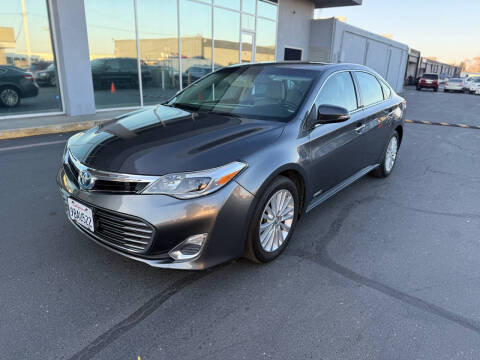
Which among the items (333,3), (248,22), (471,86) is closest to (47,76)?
(248,22)

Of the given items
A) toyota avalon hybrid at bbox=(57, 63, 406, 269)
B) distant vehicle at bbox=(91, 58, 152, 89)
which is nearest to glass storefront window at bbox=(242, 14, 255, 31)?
distant vehicle at bbox=(91, 58, 152, 89)

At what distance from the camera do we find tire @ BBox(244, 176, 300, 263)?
8.77 feet

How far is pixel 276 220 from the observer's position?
2.95 meters

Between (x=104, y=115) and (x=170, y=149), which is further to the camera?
(x=104, y=115)

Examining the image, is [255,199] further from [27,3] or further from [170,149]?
[27,3]

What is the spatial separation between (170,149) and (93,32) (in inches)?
332

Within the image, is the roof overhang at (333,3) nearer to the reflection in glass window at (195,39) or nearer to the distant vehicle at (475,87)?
the reflection in glass window at (195,39)

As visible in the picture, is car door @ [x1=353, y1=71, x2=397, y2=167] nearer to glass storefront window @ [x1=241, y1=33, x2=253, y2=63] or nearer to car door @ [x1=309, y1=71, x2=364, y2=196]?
car door @ [x1=309, y1=71, x2=364, y2=196]

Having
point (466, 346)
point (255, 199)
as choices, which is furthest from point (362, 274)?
point (255, 199)

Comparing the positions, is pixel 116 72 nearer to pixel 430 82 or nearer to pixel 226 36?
pixel 226 36

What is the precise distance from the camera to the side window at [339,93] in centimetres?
349

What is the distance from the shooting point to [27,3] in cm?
827

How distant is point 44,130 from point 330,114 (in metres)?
6.83

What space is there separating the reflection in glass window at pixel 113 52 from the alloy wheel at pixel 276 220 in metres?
8.36
